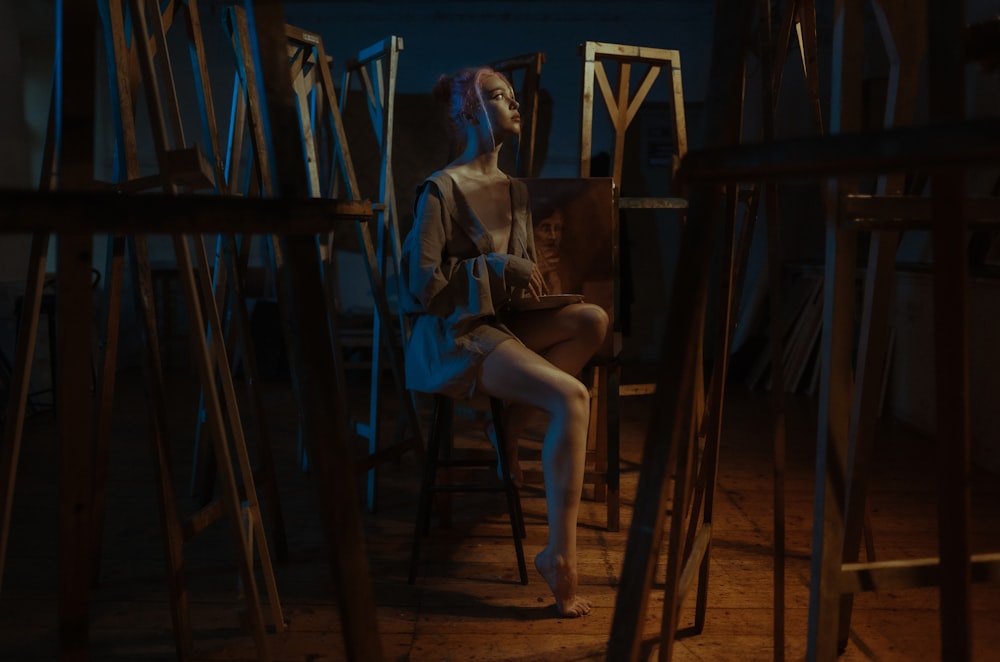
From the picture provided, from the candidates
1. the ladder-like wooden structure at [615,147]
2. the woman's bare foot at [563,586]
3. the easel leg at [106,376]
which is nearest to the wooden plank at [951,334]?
the woman's bare foot at [563,586]

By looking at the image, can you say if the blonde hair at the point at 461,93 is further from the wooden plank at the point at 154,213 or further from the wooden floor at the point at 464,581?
the wooden plank at the point at 154,213

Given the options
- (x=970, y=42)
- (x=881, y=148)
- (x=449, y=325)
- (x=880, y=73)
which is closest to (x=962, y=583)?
(x=881, y=148)

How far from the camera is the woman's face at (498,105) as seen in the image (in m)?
2.87

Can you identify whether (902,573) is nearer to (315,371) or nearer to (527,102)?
(315,371)

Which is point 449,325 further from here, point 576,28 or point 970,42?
point 576,28

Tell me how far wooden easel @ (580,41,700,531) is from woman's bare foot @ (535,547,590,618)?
0.77 m

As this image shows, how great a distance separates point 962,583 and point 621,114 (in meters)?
2.67

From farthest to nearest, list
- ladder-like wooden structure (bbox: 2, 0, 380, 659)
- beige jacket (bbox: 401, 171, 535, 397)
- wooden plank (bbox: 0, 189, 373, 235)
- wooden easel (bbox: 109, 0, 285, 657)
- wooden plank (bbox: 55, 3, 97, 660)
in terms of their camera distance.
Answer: beige jacket (bbox: 401, 171, 535, 397) → wooden easel (bbox: 109, 0, 285, 657) → wooden plank (bbox: 55, 3, 97, 660) → ladder-like wooden structure (bbox: 2, 0, 380, 659) → wooden plank (bbox: 0, 189, 373, 235)

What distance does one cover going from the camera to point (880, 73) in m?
6.11

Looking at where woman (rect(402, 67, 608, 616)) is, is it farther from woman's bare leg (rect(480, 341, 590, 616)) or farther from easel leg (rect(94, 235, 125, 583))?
easel leg (rect(94, 235, 125, 583))

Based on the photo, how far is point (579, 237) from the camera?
323 centimetres

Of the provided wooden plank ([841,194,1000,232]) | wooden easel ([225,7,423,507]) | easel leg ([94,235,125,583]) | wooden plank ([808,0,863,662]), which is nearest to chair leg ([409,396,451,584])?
wooden easel ([225,7,423,507])

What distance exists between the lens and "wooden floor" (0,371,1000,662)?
89.3 inches

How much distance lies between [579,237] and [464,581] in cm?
131
